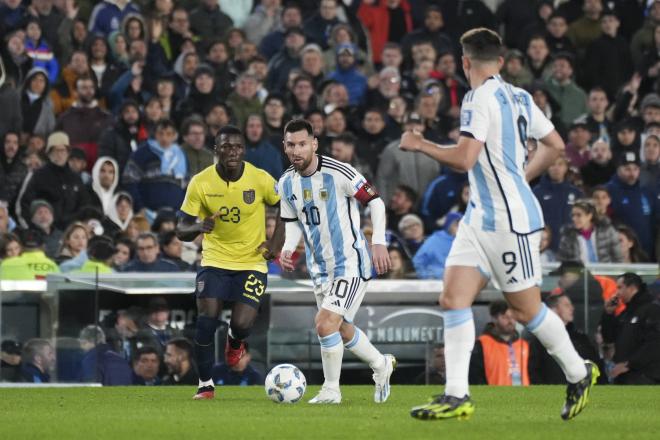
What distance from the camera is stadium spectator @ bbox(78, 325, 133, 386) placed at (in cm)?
1608

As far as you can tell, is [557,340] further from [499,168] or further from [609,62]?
[609,62]

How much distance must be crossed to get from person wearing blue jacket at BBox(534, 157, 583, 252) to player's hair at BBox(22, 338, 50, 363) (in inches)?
265

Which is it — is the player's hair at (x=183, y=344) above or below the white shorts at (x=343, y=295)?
below

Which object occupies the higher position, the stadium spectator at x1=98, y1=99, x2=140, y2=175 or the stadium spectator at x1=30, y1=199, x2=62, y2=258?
the stadium spectator at x1=98, y1=99, x2=140, y2=175

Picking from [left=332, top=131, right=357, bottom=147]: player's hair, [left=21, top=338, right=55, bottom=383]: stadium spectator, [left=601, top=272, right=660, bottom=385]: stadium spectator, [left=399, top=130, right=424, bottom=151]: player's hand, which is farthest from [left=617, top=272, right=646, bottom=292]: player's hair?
[left=399, top=130, right=424, bottom=151]: player's hand

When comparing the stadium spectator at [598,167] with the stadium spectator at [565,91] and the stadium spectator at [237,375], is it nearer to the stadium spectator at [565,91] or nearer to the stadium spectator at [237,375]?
the stadium spectator at [565,91]

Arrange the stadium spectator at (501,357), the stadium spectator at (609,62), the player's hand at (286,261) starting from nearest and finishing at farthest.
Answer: the player's hand at (286,261)
the stadium spectator at (501,357)
the stadium spectator at (609,62)

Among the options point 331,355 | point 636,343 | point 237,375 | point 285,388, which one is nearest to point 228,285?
point 285,388

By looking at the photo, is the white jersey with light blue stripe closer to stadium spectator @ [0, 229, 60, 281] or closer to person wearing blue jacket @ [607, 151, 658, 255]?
stadium spectator @ [0, 229, 60, 281]

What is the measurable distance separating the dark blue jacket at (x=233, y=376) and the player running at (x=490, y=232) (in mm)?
6474

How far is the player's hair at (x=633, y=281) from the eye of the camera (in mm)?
16719

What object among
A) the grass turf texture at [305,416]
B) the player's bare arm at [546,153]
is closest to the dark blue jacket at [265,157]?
the grass turf texture at [305,416]

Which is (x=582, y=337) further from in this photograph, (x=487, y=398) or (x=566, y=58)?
(x=566, y=58)

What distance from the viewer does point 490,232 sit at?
32.5ft
